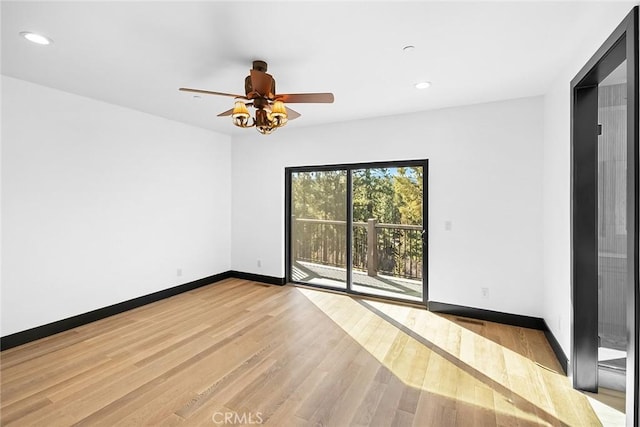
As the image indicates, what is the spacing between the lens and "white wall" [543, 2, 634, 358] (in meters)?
2.33

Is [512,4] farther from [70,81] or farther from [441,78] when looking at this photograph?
[70,81]

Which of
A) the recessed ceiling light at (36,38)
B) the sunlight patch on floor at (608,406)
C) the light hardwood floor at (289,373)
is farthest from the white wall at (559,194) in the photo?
the recessed ceiling light at (36,38)

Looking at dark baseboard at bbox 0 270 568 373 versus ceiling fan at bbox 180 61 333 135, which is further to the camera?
dark baseboard at bbox 0 270 568 373

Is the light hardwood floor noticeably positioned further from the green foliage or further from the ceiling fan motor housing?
the ceiling fan motor housing

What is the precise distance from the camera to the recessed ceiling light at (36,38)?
2.07 metres

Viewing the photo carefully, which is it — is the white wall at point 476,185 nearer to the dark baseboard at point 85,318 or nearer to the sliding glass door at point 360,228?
the sliding glass door at point 360,228

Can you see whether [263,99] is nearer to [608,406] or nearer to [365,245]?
[365,245]

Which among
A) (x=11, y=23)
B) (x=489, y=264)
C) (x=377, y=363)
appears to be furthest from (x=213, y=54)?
(x=489, y=264)

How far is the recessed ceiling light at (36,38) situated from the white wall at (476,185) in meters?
3.11

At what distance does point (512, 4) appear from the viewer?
176cm

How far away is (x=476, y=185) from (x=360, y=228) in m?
1.62

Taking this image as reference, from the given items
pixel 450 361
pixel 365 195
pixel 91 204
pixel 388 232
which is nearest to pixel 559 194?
pixel 450 361

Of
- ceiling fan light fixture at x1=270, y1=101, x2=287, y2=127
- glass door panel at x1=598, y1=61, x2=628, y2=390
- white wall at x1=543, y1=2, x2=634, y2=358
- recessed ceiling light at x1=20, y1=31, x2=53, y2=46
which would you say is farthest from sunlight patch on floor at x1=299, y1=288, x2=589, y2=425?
recessed ceiling light at x1=20, y1=31, x2=53, y2=46

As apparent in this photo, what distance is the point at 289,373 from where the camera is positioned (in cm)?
243
